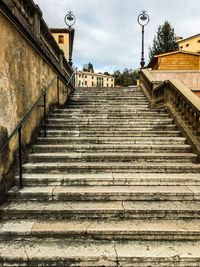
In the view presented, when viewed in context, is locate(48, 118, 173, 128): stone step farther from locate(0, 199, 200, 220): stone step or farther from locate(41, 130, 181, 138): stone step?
locate(0, 199, 200, 220): stone step

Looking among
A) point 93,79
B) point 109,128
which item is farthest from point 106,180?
point 93,79

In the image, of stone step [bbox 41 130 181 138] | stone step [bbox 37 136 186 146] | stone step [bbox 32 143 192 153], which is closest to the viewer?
stone step [bbox 32 143 192 153]

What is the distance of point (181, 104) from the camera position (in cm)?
707

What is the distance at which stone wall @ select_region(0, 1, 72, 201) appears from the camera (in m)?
4.18

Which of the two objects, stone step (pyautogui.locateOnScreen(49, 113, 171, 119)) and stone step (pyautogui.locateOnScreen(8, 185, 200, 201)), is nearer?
stone step (pyautogui.locateOnScreen(8, 185, 200, 201))

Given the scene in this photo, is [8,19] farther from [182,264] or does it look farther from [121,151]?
[182,264]

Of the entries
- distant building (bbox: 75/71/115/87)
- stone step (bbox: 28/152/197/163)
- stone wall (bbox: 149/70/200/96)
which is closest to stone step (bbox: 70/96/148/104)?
stone wall (bbox: 149/70/200/96)

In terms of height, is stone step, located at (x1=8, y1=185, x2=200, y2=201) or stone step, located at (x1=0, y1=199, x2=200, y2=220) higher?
stone step, located at (x1=8, y1=185, x2=200, y2=201)

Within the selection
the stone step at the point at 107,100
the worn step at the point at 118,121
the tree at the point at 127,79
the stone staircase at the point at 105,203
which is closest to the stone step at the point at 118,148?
the stone staircase at the point at 105,203

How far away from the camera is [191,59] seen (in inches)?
778

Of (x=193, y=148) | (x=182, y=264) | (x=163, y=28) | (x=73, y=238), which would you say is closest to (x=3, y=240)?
(x=73, y=238)

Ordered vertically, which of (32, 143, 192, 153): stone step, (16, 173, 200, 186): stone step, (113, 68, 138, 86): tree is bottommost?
(16, 173, 200, 186): stone step

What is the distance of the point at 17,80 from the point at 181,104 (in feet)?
14.4

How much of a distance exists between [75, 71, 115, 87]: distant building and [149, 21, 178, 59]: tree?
114 feet
